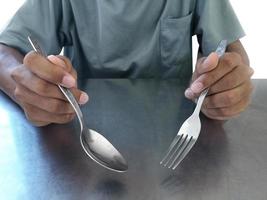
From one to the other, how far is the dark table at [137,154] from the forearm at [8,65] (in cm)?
2

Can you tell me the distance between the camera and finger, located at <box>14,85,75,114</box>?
1.77 ft

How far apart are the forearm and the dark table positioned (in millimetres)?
24

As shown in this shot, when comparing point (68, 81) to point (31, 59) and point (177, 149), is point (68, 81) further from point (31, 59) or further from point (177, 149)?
point (177, 149)

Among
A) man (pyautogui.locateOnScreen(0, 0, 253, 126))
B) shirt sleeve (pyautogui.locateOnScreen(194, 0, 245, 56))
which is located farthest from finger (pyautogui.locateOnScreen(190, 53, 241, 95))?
shirt sleeve (pyautogui.locateOnScreen(194, 0, 245, 56))

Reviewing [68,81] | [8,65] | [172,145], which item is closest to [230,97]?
[172,145]

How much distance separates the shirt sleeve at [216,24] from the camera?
0.79 metres

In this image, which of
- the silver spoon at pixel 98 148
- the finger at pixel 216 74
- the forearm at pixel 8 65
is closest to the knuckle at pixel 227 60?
the finger at pixel 216 74

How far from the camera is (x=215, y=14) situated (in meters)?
0.80

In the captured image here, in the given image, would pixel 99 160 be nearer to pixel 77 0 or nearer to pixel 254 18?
pixel 77 0

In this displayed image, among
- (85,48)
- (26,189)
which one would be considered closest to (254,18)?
(85,48)

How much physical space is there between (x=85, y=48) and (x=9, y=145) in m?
0.35

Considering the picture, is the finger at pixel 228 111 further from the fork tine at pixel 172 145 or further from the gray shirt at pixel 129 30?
the gray shirt at pixel 129 30

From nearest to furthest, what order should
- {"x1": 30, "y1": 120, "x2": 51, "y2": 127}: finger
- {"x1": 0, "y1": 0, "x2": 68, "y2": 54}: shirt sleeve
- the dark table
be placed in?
the dark table < {"x1": 30, "y1": 120, "x2": 51, "y2": 127}: finger < {"x1": 0, "y1": 0, "x2": 68, "y2": 54}: shirt sleeve

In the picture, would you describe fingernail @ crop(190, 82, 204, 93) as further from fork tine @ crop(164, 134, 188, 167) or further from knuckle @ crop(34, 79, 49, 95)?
knuckle @ crop(34, 79, 49, 95)
